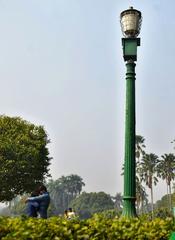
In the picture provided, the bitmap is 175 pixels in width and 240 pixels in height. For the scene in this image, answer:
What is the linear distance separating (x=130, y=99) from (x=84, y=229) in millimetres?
4096

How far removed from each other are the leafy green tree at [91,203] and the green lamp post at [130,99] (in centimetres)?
17284

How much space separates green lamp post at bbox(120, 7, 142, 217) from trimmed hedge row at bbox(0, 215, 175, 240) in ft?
6.57

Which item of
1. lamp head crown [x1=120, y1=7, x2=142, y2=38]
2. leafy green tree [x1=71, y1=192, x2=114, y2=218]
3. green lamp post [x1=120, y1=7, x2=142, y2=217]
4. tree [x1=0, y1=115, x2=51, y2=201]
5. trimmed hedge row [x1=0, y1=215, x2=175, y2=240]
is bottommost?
trimmed hedge row [x1=0, y1=215, x2=175, y2=240]

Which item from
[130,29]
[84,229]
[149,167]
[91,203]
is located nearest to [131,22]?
[130,29]

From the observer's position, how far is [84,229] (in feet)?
19.7

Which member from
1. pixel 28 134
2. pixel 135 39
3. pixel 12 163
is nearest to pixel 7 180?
pixel 12 163

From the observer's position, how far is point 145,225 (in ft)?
21.1

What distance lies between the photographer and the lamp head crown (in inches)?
401

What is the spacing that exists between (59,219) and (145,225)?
52.6 inches

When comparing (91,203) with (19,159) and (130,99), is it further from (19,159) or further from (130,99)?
(130,99)

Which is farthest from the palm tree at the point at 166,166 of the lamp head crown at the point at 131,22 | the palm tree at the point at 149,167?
the lamp head crown at the point at 131,22

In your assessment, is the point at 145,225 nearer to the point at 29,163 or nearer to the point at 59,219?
the point at 59,219

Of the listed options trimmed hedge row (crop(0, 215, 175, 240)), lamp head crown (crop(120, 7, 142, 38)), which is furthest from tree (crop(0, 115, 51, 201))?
trimmed hedge row (crop(0, 215, 175, 240))

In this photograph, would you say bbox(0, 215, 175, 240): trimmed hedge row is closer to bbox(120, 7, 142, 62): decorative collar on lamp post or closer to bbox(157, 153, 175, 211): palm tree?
bbox(120, 7, 142, 62): decorative collar on lamp post
